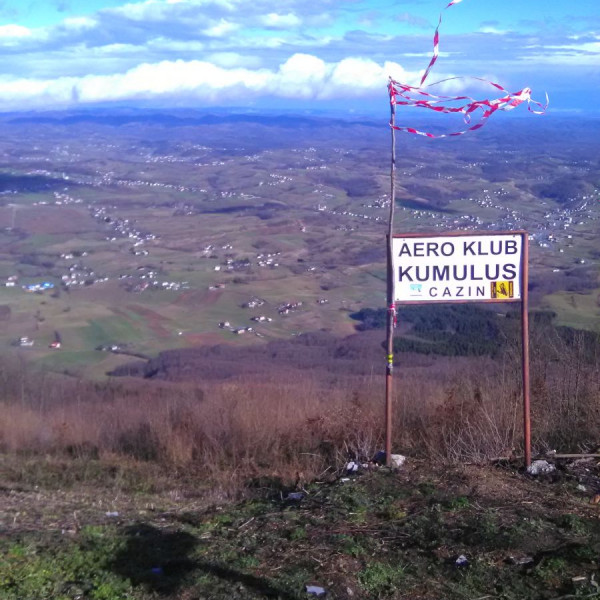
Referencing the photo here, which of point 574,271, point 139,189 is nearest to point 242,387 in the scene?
point 574,271

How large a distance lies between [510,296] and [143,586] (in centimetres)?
341

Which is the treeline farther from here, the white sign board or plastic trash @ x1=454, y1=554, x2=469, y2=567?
plastic trash @ x1=454, y1=554, x2=469, y2=567

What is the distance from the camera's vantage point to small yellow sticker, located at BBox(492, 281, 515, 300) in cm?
590

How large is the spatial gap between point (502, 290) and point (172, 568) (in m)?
3.18

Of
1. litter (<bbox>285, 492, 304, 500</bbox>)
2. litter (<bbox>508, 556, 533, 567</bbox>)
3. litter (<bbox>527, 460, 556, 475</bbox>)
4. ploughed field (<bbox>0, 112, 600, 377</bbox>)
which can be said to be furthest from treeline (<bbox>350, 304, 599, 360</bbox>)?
litter (<bbox>508, 556, 533, 567</bbox>)

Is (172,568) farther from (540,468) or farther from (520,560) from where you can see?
(540,468)

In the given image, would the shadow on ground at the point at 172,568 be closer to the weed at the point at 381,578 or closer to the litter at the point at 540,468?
the weed at the point at 381,578

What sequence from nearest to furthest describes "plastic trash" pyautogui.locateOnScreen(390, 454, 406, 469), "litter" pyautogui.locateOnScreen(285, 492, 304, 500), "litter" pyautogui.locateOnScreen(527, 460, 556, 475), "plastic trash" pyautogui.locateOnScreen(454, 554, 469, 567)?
1. "plastic trash" pyautogui.locateOnScreen(454, 554, 469, 567)
2. "litter" pyautogui.locateOnScreen(285, 492, 304, 500)
3. "litter" pyautogui.locateOnScreen(527, 460, 556, 475)
4. "plastic trash" pyautogui.locateOnScreen(390, 454, 406, 469)

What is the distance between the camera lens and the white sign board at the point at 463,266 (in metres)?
5.88

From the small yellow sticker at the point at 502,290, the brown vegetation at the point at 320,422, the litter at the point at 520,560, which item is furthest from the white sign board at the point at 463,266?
the litter at the point at 520,560

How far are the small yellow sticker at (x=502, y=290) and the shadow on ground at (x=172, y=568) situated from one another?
2.86 meters

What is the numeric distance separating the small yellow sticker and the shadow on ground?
2.86 m

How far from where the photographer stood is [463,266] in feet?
19.3

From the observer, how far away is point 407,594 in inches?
154
